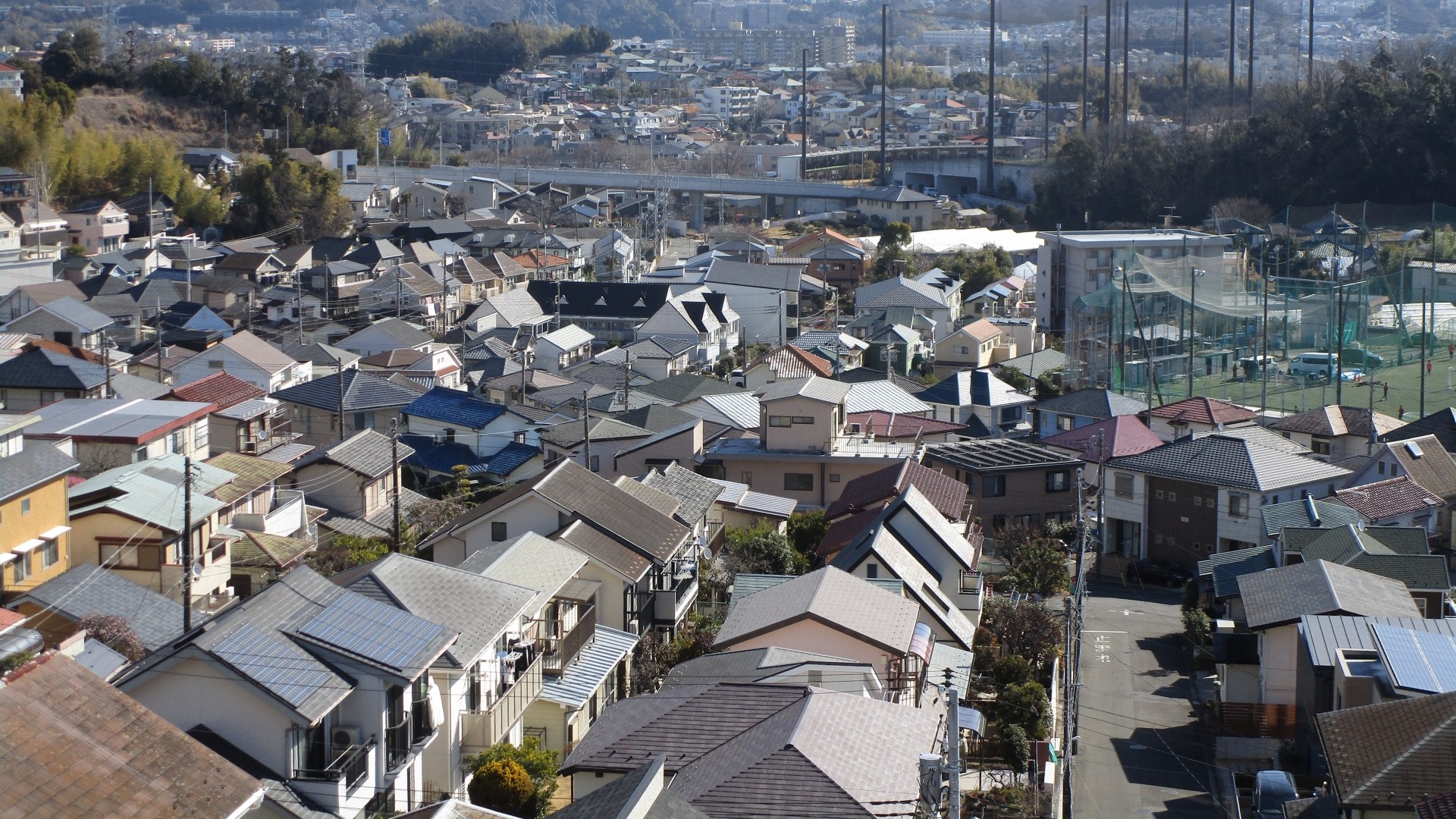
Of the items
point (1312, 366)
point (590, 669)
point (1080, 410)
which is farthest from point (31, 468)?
point (1312, 366)

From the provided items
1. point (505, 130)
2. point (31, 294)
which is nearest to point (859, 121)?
point (505, 130)

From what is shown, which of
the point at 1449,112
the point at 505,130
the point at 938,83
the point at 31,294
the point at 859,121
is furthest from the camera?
the point at 938,83

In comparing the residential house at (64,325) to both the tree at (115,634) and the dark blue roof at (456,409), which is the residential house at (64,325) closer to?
the dark blue roof at (456,409)

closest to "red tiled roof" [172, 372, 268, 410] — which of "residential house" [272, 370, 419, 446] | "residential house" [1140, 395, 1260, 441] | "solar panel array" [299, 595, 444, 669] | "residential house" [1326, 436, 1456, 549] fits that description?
"residential house" [272, 370, 419, 446]

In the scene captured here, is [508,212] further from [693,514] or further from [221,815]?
[221,815]

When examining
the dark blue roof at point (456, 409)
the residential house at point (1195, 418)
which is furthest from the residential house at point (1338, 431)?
the dark blue roof at point (456, 409)

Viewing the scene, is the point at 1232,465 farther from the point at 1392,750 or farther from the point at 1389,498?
the point at 1392,750

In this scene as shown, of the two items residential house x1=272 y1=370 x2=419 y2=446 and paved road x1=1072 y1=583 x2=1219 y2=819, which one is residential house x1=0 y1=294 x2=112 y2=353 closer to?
residential house x1=272 y1=370 x2=419 y2=446
